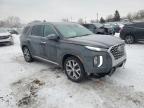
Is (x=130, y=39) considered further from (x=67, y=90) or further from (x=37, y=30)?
(x=67, y=90)

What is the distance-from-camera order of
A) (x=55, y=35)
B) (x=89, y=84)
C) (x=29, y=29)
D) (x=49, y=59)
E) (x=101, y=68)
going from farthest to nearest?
(x=29, y=29) → (x=49, y=59) → (x=55, y=35) → (x=89, y=84) → (x=101, y=68)

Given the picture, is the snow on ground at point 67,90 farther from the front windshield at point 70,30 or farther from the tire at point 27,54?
the front windshield at point 70,30

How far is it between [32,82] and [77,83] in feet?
4.46

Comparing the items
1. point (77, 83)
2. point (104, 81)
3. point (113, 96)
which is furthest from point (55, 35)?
point (113, 96)

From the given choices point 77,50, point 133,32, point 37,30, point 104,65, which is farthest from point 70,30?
point 133,32

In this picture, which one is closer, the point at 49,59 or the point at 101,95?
the point at 101,95

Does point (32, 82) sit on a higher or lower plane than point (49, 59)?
lower

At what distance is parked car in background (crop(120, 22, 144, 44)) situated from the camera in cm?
1105

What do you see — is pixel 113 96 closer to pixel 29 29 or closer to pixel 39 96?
pixel 39 96

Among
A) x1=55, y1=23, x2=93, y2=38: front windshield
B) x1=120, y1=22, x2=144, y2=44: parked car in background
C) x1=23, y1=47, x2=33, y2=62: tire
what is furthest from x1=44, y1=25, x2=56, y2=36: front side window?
x1=120, y1=22, x2=144, y2=44: parked car in background

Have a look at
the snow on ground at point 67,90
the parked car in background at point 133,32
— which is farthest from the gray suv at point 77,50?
the parked car in background at point 133,32

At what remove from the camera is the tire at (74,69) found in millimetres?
4609

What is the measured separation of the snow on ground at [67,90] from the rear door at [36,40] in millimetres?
748

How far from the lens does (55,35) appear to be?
510 centimetres
